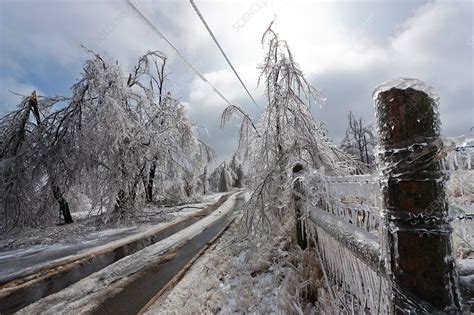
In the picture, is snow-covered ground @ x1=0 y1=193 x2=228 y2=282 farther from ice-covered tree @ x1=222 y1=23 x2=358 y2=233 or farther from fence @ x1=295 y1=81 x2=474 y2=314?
fence @ x1=295 y1=81 x2=474 y2=314

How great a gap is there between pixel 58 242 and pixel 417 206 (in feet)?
38.7

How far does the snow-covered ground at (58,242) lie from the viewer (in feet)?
24.6

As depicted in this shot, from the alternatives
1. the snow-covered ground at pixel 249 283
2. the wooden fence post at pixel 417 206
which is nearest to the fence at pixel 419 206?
the wooden fence post at pixel 417 206

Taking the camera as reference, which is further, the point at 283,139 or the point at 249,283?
the point at 283,139

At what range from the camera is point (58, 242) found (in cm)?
1008

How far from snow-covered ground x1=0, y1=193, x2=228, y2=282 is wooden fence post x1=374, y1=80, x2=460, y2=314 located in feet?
26.5

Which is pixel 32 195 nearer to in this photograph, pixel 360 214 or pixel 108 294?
pixel 108 294

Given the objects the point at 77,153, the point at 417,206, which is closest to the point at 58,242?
the point at 77,153

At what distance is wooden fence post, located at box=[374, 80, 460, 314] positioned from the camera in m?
1.05

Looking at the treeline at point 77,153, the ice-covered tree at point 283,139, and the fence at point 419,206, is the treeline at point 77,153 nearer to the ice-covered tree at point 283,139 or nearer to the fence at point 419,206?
the ice-covered tree at point 283,139

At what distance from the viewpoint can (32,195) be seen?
479 inches

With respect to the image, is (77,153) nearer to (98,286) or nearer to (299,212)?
(98,286)

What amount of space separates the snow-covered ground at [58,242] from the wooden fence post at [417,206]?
808 centimetres

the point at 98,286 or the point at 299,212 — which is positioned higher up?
the point at 299,212
